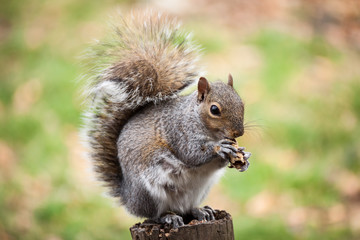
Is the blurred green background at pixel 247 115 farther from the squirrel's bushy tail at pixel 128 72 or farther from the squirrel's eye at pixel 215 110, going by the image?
the squirrel's eye at pixel 215 110

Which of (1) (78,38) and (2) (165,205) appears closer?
(2) (165,205)

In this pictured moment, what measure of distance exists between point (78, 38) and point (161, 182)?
11.6 ft

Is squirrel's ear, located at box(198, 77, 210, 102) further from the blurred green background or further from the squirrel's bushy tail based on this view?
the blurred green background

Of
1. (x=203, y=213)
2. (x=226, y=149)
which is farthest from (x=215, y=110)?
(x=203, y=213)

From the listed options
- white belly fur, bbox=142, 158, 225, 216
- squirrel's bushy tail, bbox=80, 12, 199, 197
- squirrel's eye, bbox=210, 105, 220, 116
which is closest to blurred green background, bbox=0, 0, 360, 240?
squirrel's bushy tail, bbox=80, 12, 199, 197

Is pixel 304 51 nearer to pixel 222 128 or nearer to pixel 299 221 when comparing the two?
pixel 299 221

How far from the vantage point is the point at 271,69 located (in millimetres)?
4477

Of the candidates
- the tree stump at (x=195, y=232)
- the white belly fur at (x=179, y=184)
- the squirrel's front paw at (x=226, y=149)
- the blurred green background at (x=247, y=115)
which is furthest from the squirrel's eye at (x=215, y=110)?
the blurred green background at (x=247, y=115)

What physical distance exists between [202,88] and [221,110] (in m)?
0.15

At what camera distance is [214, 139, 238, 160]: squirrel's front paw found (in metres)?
1.76

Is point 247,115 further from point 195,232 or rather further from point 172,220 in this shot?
point 195,232

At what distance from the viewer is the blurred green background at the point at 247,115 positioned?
3.36 m

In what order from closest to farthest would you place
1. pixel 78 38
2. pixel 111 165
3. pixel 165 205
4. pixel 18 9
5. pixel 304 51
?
pixel 165 205 < pixel 111 165 < pixel 304 51 < pixel 78 38 < pixel 18 9

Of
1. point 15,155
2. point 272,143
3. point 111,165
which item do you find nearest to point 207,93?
point 111,165
